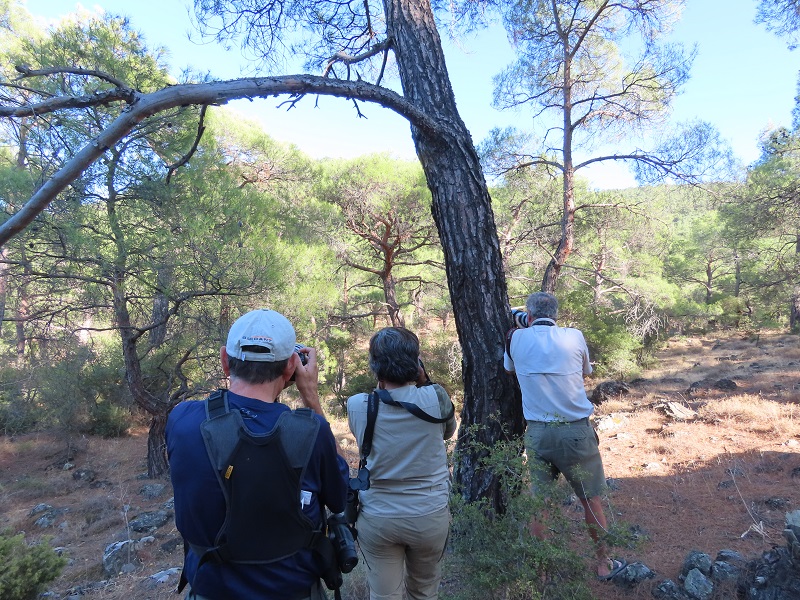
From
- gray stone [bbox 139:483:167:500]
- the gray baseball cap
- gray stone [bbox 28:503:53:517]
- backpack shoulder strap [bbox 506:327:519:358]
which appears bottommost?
gray stone [bbox 139:483:167:500]

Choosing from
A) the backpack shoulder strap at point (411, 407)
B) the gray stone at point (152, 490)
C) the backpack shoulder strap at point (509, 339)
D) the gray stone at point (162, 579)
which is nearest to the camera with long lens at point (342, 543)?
the backpack shoulder strap at point (411, 407)

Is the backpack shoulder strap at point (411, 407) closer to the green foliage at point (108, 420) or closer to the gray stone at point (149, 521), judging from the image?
the gray stone at point (149, 521)

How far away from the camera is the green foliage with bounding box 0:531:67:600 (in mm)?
3381

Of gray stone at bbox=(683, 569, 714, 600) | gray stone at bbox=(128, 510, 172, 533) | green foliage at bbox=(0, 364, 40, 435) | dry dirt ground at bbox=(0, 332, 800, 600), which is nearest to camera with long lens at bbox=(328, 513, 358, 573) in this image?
dry dirt ground at bbox=(0, 332, 800, 600)

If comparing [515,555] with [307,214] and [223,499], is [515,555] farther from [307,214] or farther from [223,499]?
[307,214]

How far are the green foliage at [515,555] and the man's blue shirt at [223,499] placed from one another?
3.14 feet

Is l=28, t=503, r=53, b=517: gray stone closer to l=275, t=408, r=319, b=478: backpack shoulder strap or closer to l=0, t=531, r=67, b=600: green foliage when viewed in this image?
l=0, t=531, r=67, b=600: green foliage

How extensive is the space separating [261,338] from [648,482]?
5662 millimetres

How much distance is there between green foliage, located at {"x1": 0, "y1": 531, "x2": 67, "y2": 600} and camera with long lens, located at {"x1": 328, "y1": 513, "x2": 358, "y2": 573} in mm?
3362

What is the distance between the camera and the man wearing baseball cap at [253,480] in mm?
1213

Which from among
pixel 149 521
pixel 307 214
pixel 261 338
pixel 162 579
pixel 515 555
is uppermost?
pixel 307 214

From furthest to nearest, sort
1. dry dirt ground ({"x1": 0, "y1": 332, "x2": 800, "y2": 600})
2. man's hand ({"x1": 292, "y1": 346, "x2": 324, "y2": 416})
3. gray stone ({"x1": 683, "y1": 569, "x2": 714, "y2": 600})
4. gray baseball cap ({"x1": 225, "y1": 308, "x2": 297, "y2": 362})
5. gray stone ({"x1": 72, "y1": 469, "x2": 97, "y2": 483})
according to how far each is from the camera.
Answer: gray stone ({"x1": 72, "y1": 469, "x2": 97, "y2": 483}) < dry dirt ground ({"x1": 0, "y1": 332, "x2": 800, "y2": 600}) < gray stone ({"x1": 683, "y1": 569, "x2": 714, "y2": 600}) < man's hand ({"x1": 292, "y1": 346, "x2": 324, "y2": 416}) < gray baseball cap ({"x1": 225, "y1": 308, "x2": 297, "y2": 362})

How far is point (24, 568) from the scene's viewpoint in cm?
348

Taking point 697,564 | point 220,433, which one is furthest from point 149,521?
point 220,433
